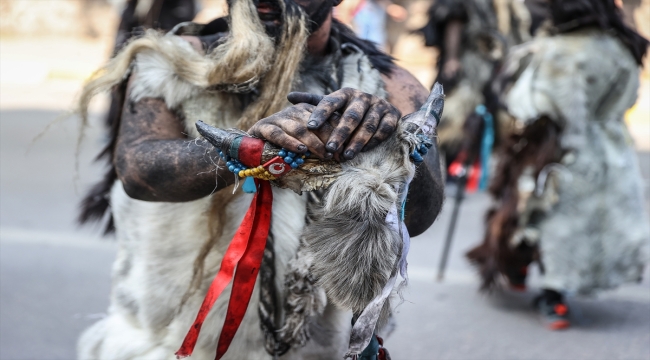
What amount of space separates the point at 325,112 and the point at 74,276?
3.74 m

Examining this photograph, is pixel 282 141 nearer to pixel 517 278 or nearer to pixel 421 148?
pixel 421 148

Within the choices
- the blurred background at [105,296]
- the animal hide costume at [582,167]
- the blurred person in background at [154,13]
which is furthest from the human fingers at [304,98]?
the blurred person in background at [154,13]

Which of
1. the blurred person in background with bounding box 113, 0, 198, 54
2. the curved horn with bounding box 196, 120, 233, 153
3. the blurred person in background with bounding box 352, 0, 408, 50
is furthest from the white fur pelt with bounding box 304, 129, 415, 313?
the blurred person in background with bounding box 352, 0, 408, 50

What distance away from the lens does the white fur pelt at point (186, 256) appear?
195cm

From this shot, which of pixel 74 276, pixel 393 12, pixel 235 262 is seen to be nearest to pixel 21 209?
pixel 74 276

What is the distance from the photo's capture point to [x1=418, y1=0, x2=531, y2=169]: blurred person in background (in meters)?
6.57

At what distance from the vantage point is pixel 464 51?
6.78 m

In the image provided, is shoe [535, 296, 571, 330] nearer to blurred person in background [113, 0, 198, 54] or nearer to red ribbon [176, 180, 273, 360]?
red ribbon [176, 180, 273, 360]

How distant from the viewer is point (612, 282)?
4211 mm

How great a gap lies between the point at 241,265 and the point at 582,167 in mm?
2876

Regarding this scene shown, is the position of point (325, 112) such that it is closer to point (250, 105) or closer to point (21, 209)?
point (250, 105)

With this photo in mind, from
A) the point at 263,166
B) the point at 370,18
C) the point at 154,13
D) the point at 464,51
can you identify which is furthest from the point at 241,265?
the point at 370,18

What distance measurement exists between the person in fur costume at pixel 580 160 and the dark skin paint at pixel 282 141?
223 cm

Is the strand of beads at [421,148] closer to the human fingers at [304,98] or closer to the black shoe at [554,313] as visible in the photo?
the human fingers at [304,98]
